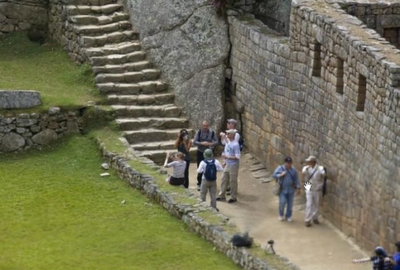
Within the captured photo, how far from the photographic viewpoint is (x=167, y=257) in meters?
27.6

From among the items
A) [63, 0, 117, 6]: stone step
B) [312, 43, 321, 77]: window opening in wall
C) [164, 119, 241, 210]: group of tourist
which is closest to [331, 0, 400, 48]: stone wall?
[312, 43, 321, 77]: window opening in wall

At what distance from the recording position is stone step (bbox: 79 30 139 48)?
37656mm

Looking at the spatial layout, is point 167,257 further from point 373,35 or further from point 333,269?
point 373,35

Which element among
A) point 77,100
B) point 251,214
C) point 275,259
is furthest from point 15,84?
point 275,259

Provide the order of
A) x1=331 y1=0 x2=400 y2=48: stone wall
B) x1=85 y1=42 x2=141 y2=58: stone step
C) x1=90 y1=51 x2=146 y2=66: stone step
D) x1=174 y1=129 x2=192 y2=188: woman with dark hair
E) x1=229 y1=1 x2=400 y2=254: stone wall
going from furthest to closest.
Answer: x1=85 y1=42 x2=141 y2=58: stone step → x1=90 y1=51 x2=146 y2=66: stone step → x1=331 y1=0 x2=400 y2=48: stone wall → x1=174 y1=129 x2=192 y2=188: woman with dark hair → x1=229 y1=1 x2=400 y2=254: stone wall

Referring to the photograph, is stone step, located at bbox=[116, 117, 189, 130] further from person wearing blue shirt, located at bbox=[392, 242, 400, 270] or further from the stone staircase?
person wearing blue shirt, located at bbox=[392, 242, 400, 270]

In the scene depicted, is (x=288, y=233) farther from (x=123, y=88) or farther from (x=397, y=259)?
(x=123, y=88)

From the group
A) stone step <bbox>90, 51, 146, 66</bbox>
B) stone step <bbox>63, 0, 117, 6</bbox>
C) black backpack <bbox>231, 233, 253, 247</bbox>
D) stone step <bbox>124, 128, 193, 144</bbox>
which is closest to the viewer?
black backpack <bbox>231, 233, 253, 247</bbox>

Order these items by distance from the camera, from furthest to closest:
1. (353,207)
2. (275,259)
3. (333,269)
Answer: (353,207) < (333,269) < (275,259)

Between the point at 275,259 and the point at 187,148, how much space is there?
7.02 metres

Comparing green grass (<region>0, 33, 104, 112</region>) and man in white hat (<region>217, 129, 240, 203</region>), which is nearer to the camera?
man in white hat (<region>217, 129, 240, 203</region>)

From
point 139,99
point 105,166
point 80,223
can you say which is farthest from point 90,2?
point 80,223

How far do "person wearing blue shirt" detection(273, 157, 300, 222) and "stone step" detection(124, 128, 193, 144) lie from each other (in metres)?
4.34

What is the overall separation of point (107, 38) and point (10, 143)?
15.0 feet
